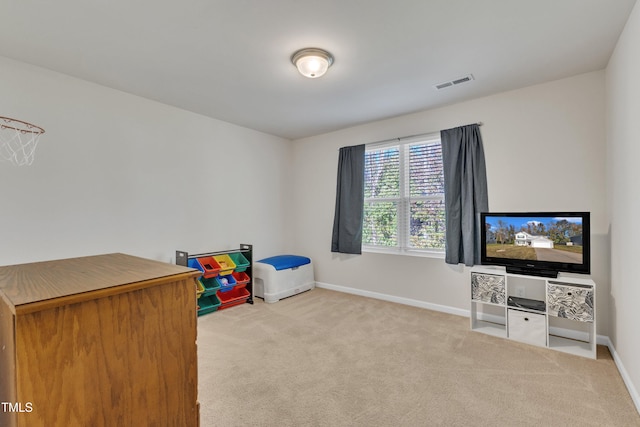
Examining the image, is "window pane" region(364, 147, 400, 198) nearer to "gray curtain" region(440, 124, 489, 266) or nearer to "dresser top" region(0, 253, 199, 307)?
"gray curtain" region(440, 124, 489, 266)

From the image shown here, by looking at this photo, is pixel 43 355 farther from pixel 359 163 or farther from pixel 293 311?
pixel 359 163

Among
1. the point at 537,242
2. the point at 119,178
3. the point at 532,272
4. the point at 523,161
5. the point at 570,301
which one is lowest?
the point at 570,301

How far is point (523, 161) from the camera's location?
10.4 feet

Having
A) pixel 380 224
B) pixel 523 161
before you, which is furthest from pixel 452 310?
pixel 523 161

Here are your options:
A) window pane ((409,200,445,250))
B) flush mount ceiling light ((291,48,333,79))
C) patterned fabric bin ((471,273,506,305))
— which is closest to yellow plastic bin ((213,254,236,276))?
window pane ((409,200,445,250))

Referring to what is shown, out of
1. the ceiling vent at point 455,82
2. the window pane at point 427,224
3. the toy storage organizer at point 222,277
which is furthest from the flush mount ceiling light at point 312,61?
the toy storage organizer at point 222,277

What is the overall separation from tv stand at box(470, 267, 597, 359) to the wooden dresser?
291cm

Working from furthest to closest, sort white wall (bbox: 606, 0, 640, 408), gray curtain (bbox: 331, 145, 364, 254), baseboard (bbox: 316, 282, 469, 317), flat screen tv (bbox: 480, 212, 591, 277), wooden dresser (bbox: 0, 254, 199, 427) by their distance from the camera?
1. gray curtain (bbox: 331, 145, 364, 254)
2. baseboard (bbox: 316, 282, 469, 317)
3. flat screen tv (bbox: 480, 212, 591, 277)
4. white wall (bbox: 606, 0, 640, 408)
5. wooden dresser (bbox: 0, 254, 199, 427)

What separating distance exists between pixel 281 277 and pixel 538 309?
9.83 feet

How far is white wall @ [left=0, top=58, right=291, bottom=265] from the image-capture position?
8.46 feet

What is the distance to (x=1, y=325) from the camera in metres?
1.03

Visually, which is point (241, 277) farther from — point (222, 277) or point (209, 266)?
point (209, 266)

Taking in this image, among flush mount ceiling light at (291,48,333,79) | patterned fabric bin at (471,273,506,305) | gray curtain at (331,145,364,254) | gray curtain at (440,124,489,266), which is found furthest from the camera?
gray curtain at (331,145,364,254)

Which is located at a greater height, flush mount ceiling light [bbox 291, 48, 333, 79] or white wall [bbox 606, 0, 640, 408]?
flush mount ceiling light [bbox 291, 48, 333, 79]
